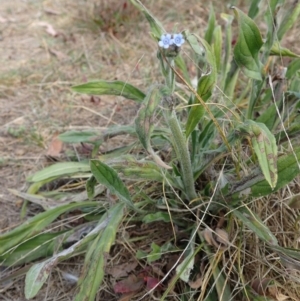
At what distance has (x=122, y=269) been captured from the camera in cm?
157

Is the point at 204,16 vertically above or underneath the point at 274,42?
underneath

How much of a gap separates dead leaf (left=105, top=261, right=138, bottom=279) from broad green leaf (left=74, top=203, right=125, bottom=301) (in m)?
0.13

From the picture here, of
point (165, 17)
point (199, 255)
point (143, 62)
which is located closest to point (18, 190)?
point (199, 255)

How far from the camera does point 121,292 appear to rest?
1.49 m

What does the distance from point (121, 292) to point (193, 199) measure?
1.11 ft

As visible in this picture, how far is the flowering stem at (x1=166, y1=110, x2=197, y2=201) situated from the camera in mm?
1263

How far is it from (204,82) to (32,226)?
750 mm

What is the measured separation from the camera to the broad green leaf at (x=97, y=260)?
138 centimetres

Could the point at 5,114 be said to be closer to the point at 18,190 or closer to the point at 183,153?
the point at 18,190

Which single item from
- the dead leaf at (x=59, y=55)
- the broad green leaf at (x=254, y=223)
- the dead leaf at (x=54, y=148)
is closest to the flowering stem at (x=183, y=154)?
the broad green leaf at (x=254, y=223)

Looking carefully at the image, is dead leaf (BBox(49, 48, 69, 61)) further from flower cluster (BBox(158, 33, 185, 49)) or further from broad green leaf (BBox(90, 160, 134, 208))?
flower cluster (BBox(158, 33, 185, 49))

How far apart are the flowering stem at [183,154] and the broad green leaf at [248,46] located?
0.30 meters

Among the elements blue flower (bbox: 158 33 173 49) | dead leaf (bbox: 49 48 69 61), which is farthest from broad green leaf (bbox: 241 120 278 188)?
dead leaf (bbox: 49 48 69 61)

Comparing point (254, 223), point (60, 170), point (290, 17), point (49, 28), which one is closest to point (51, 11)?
point (49, 28)
